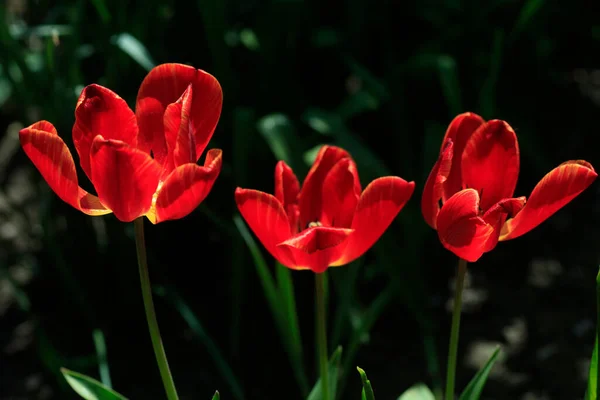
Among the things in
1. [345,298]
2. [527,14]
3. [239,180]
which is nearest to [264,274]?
[345,298]

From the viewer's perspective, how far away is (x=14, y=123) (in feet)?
8.07

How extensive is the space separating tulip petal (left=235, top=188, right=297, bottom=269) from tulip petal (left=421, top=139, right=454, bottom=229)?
0.15 metres

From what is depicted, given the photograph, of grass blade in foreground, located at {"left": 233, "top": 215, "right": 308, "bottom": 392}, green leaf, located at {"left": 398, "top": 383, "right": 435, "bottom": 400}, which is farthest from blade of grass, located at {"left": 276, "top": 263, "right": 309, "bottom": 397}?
green leaf, located at {"left": 398, "top": 383, "right": 435, "bottom": 400}

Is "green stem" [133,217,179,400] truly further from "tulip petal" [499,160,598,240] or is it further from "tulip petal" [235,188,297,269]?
"tulip petal" [499,160,598,240]

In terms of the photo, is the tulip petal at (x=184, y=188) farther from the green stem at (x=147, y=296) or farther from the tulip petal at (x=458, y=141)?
the tulip petal at (x=458, y=141)

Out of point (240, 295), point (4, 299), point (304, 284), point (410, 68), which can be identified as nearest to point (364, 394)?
point (240, 295)

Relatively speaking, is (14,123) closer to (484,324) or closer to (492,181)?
(484,324)

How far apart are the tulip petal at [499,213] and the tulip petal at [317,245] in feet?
0.45

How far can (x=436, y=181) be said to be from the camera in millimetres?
878

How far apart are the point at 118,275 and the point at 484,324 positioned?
31.2 inches

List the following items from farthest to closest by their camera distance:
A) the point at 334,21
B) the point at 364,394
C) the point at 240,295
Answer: the point at 334,21 → the point at 240,295 → the point at 364,394

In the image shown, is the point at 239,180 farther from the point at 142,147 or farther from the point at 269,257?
the point at 142,147

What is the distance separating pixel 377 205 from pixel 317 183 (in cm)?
15

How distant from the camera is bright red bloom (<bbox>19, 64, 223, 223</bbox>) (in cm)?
80
